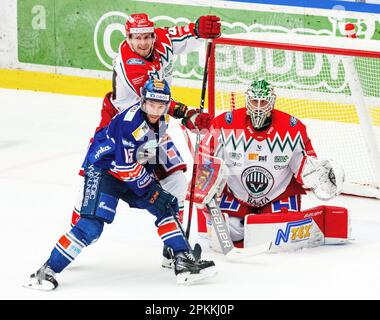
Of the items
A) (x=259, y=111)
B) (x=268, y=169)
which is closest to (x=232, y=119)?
(x=259, y=111)

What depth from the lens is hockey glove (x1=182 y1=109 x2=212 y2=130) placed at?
543cm

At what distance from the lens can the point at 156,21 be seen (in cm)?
883

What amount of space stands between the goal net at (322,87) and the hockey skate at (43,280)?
1.95 meters

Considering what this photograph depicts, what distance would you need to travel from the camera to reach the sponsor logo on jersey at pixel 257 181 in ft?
19.4

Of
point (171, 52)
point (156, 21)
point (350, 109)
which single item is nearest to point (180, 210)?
point (171, 52)

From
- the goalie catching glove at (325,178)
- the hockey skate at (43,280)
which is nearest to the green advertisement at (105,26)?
the goalie catching glove at (325,178)

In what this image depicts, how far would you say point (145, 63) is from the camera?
19.3ft

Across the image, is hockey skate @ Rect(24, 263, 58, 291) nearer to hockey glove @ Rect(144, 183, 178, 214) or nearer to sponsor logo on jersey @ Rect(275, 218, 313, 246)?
hockey glove @ Rect(144, 183, 178, 214)

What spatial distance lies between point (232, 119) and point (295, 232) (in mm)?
650

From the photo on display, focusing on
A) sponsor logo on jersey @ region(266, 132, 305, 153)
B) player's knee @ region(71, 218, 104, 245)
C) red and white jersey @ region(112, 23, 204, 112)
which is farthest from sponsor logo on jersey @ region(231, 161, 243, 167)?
player's knee @ region(71, 218, 104, 245)

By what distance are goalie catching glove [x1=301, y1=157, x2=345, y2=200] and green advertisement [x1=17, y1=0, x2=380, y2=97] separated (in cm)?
246

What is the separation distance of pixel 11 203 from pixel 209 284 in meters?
1.85

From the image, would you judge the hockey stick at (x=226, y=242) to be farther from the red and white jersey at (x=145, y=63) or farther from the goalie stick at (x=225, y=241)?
the red and white jersey at (x=145, y=63)

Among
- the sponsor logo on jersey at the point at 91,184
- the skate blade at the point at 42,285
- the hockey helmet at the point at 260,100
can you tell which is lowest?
the skate blade at the point at 42,285
